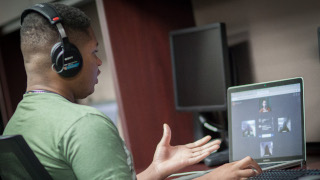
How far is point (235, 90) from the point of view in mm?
1603

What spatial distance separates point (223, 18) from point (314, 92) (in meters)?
0.60

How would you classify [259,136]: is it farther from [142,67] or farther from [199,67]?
[142,67]

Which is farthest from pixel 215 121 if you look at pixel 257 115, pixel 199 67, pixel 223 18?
pixel 257 115

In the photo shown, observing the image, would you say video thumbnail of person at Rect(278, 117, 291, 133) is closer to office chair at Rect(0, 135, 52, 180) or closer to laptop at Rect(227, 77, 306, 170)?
laptop at Rect(227, 77, 306, 170)

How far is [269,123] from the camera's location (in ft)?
4.96

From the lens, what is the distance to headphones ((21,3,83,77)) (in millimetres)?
1084

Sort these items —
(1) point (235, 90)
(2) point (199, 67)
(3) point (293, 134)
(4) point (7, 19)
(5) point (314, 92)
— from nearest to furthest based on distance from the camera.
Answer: (3) point (293, 134)
(1) point (235, 90)
(5) point (314, 92)
(2) point (199, 67)
(4) point (7, 19)

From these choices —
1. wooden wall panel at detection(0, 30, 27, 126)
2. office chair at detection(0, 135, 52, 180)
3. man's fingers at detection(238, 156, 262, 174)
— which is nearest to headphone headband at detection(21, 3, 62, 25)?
office chair at detection(0, 135, 52, 180)

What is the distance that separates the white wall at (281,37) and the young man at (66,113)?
31.0 inches

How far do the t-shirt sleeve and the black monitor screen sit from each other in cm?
106

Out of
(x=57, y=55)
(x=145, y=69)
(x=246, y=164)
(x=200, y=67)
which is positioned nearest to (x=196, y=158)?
(x=246, y=164)

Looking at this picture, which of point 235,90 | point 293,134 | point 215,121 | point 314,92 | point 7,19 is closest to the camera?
point 293,134

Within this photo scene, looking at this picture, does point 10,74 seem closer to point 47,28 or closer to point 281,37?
point 281,37

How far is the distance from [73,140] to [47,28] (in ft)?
1.11
